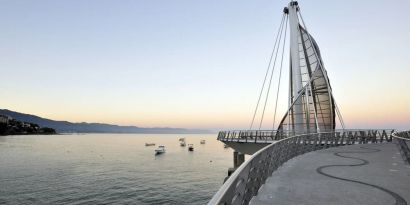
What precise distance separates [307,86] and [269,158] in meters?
40.5

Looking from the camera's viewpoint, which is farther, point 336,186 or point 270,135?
point 270,135

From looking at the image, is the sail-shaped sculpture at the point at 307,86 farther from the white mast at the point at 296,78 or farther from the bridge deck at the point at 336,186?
the bridge deck at the point at 336,186

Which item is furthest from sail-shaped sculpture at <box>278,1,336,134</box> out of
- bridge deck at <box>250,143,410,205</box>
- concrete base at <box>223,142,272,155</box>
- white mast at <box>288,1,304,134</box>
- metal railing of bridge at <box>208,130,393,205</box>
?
bridge deck at <box>250,143,410,205</box>

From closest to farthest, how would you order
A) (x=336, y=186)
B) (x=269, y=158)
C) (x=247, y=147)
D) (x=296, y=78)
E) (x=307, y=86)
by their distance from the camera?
(x=336, y=186), (x=269, y=158), (x=247, y=147), (x=296, y=78), (x=307, y=86)

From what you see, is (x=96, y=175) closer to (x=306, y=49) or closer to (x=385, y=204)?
(x=306, y=49)

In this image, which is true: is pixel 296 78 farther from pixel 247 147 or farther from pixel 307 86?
pixel 247 147

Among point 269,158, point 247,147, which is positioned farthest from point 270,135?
point 269,158

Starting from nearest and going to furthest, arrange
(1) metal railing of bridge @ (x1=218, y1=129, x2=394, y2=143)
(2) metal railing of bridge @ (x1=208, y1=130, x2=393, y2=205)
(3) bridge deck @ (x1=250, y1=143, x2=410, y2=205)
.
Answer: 1. (2) metal railing of bridge @ (x1=208, y1=130, x2=393, y2=205)
2. (3) bridge deck @ (x1=250, y1=143, x2=410, y2=205)
3. (1) metal railing of bridge @ (x1=218, y1=129, x2=394, y2=143)

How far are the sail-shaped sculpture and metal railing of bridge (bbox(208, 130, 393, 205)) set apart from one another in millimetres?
10523

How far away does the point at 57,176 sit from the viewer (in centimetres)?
5753

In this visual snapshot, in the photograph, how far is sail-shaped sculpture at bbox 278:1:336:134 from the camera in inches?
1763

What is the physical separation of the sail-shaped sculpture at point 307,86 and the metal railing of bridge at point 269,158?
414 inches

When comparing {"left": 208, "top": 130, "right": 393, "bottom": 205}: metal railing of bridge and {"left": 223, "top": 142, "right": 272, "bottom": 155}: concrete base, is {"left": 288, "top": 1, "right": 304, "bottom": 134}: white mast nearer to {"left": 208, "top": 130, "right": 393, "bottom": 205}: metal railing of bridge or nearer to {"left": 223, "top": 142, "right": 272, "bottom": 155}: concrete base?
{"left": 223, "top": 142, "right": 272, "bottom": 155}: concrete base

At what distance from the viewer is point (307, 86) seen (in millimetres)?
48094
